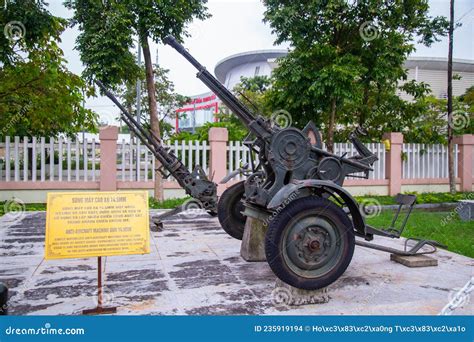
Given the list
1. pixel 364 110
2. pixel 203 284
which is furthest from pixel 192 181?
pixel 364 110

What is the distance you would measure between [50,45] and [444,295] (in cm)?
1024

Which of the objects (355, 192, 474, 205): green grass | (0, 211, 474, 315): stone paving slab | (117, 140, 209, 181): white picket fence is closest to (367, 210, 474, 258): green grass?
(0, 211, 474, 315): stone paving slab

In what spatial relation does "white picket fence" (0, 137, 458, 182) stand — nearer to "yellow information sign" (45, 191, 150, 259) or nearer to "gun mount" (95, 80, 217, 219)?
"gun mount" (95, 80, 217, 219)

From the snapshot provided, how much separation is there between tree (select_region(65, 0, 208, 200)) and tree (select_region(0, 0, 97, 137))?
67cm

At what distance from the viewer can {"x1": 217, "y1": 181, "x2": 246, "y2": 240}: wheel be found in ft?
19.2

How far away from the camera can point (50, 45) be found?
10.4m

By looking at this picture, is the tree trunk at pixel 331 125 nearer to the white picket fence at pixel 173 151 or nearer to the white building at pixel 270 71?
the white picket fence at pixel 173 151

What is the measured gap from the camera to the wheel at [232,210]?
230 inches

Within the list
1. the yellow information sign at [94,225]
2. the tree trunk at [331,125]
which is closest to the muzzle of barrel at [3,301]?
the yellow information sign at [94,225]

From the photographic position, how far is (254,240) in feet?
16.6

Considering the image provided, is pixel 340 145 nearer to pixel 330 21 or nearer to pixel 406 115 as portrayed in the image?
pixel 406 115

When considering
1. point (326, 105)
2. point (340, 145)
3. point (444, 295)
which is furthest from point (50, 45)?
point (444, 295)

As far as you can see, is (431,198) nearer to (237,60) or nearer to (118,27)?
(118,27)

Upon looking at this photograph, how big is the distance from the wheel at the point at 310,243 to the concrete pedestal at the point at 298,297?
119mm
